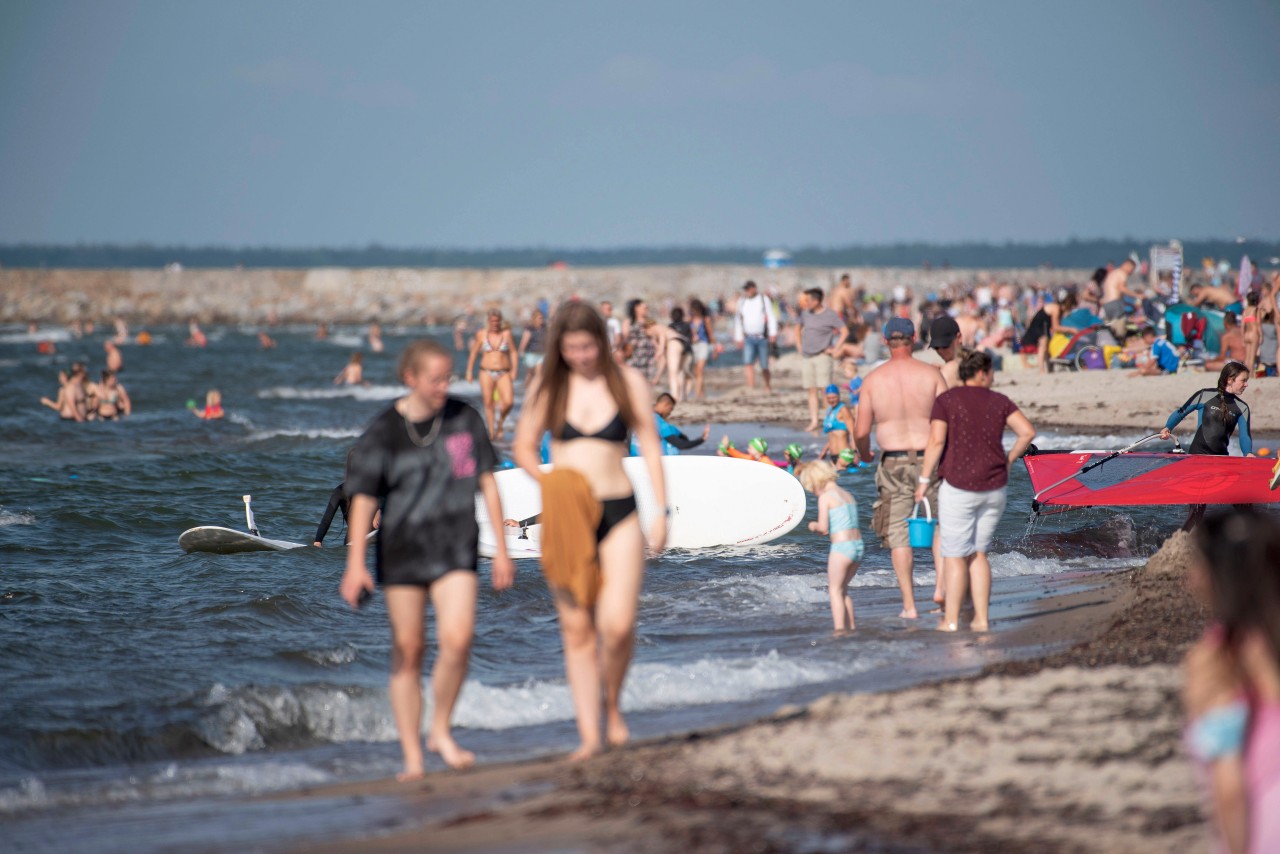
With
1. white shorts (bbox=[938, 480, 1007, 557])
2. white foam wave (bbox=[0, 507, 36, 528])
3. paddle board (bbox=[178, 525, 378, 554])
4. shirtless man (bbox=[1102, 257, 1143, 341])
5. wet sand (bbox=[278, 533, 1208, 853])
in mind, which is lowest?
white foam wave (bbox=[0, 507, 36, 528])

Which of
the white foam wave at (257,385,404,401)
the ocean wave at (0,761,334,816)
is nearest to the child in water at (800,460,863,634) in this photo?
the ocean wave at (0,761,334,816)

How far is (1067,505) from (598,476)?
19.2 feet

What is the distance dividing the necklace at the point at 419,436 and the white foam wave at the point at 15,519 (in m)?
9.36

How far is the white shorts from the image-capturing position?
6496 mm

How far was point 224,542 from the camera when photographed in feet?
34.4

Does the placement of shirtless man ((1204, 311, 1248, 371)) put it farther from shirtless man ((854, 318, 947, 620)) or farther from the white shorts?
the white shorts

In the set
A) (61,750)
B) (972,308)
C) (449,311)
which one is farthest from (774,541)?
(449,311)

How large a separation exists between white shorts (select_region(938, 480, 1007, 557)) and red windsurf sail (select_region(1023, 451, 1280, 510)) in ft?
9.70

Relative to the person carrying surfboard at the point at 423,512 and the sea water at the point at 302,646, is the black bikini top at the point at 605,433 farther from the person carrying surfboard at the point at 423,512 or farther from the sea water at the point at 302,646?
the sea water at the point at 302,646

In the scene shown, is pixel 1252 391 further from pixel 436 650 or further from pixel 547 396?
pixel 547 396

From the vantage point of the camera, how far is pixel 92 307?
82.8m

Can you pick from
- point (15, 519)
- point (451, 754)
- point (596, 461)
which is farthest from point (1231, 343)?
point (451, 754)

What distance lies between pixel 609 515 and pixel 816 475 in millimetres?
2535

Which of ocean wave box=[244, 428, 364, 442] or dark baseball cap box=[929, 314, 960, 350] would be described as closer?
dark baseball cap box=[929, 314, 960, 350]
